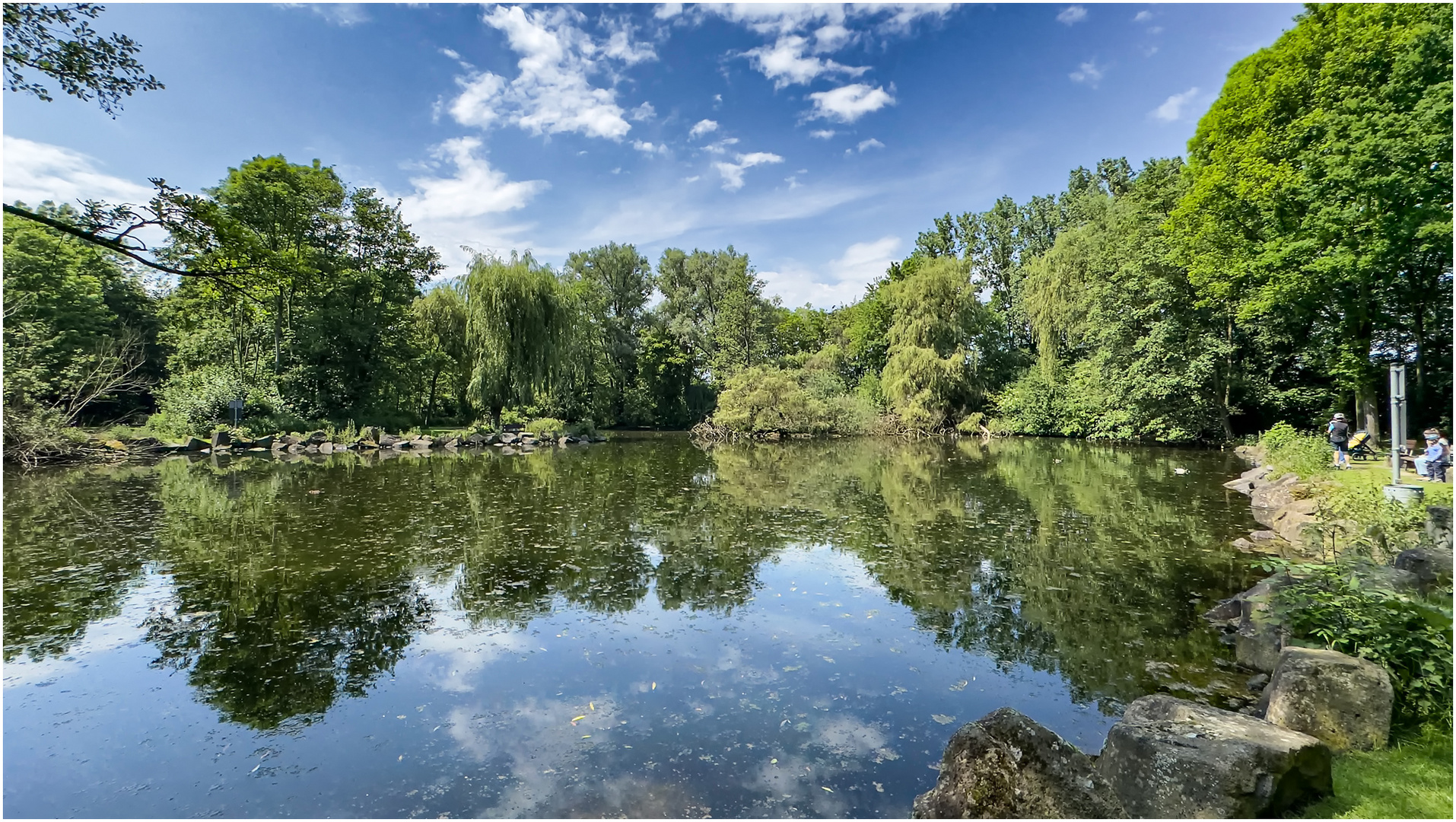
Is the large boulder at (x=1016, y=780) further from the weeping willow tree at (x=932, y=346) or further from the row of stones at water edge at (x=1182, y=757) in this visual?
the weeping willow tree at (x=932, y=346)

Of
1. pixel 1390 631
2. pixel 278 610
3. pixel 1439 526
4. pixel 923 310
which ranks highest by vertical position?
pixel 923 310

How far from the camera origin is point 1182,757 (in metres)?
3.02

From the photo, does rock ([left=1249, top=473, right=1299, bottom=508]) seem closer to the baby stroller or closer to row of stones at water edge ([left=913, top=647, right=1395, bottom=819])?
the baby stroller

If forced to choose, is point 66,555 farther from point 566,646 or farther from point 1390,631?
point 1390,631

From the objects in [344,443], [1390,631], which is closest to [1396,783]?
[1390,631]

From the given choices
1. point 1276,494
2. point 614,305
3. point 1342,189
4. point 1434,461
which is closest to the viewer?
point 1434,461

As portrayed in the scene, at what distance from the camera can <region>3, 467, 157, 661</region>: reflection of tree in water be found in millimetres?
5910

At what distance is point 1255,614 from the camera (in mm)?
5180

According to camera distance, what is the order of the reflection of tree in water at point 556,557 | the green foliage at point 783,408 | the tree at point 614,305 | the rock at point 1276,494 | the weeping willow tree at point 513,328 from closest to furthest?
the reflection of tree in water at point 556,557, the rock at point 1276,494, the weeping willow tree at point 513,328, the green foliage at point 783,408, the tree at point 614,305

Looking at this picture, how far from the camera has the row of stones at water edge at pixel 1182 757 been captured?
9.62ft

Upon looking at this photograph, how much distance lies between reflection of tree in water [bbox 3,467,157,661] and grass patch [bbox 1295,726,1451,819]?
27.9 feet

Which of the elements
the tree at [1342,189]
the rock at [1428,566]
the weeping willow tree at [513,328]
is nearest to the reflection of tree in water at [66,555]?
the rock at [1428,566]

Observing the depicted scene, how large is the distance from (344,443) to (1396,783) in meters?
25.4

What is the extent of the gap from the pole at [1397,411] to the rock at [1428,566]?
7.81 ft
